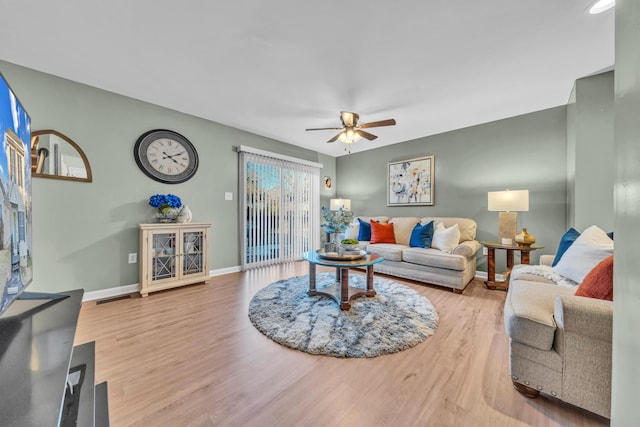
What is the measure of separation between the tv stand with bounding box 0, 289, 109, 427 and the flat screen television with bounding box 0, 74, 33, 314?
11 centimetres

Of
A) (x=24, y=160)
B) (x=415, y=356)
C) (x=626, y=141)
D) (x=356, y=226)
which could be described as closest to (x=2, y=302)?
(x=24, y=160)

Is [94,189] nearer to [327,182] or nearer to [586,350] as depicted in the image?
[327,182]

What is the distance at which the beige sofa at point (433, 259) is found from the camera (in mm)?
2844

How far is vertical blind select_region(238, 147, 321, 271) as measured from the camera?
388cm

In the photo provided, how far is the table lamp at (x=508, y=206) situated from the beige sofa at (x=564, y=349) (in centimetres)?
176

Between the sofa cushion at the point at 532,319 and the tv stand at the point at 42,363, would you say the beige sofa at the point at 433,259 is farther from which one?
the tv stand at the point at 42,363

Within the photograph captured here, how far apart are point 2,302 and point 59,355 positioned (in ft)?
0.89

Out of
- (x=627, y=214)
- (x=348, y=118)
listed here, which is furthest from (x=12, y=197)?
(x=348, y=118)

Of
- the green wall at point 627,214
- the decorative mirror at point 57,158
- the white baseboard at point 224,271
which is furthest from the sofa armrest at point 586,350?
the decorative mirror at point 57,158

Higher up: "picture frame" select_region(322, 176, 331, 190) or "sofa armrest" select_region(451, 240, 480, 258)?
"picture frame" select_region(322, 176, 331, 190)

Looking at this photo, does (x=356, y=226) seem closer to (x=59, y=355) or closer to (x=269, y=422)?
(x=269, y=422)

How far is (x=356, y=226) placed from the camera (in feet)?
14.5

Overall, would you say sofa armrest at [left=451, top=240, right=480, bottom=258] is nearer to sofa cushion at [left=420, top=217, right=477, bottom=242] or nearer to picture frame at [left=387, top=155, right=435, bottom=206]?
sofa cushion at [left=420, top=217, right=477, bottom=242]

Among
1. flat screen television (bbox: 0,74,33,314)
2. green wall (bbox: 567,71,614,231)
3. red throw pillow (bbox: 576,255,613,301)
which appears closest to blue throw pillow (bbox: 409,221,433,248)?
green wall (bbox: 567,71,614,231)
